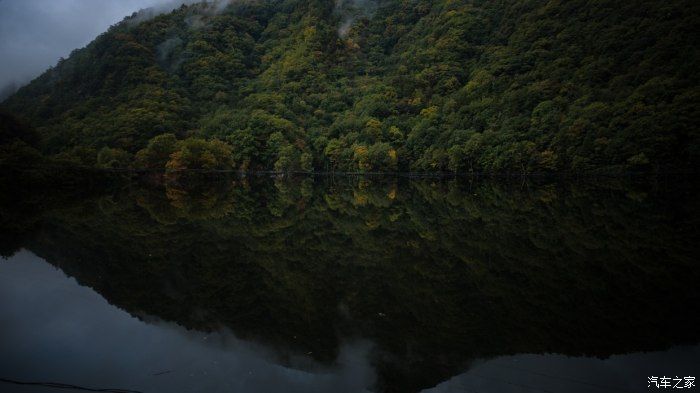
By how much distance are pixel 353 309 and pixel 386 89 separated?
125 m

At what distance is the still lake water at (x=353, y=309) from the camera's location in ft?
20.1

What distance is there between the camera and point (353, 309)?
348 inches

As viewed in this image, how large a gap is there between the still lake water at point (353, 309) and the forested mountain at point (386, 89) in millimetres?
61200

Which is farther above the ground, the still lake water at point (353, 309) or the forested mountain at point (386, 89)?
the forested mountain at point (386, 89)

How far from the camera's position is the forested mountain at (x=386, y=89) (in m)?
74.4

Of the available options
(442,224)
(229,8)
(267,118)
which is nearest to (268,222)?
(442,224)

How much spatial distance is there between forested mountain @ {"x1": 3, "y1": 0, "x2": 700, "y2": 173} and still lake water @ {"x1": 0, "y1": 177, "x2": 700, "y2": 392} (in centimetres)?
6120

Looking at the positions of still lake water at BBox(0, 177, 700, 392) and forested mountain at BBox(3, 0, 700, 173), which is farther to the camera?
forested mountain at BBox(3, 0, 700, 173)

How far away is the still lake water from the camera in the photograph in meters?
6.13

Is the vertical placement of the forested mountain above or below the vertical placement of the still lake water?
above

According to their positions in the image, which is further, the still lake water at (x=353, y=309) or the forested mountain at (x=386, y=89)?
the forested mountain at (x=386, y=89)

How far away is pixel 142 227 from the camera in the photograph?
19.0 metres

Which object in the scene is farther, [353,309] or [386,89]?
A: [386,89]

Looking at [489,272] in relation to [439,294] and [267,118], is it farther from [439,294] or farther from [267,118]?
[267,118]
